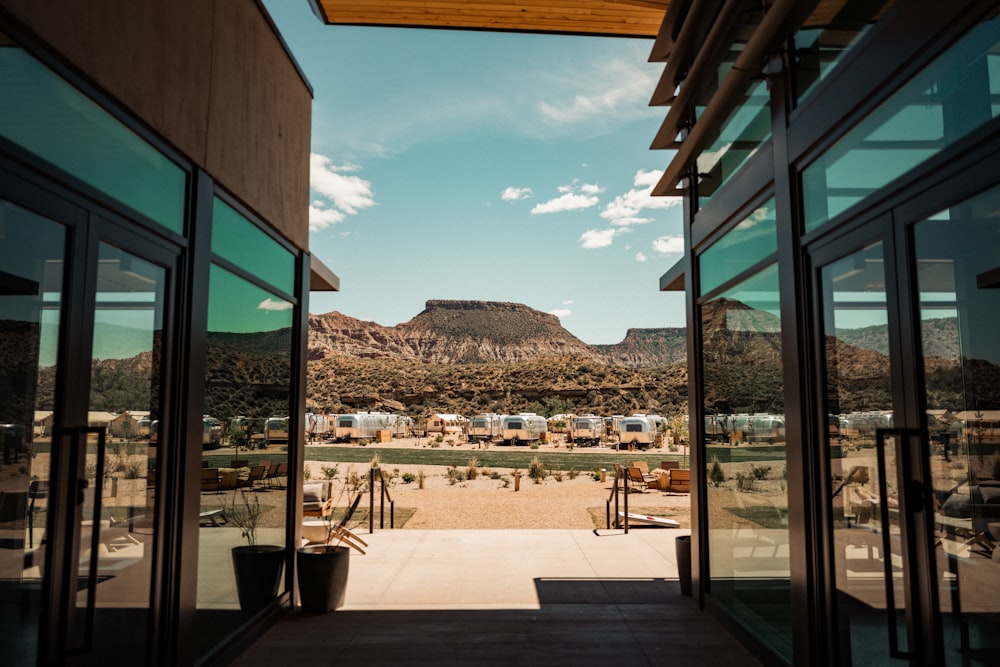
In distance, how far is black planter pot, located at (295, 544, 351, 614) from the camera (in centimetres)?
Result: 541

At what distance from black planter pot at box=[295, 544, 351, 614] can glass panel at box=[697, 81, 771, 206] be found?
4066mm

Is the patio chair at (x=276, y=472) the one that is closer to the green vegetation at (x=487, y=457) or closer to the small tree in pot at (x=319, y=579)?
the small tree in pot at (x=319, y=579)

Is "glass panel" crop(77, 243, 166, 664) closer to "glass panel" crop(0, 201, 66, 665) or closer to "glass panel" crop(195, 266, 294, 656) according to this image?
"glass panel" crop(0, 201, 66, 665)

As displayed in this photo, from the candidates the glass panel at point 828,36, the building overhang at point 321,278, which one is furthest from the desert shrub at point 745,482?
the building overhang at point 321,278

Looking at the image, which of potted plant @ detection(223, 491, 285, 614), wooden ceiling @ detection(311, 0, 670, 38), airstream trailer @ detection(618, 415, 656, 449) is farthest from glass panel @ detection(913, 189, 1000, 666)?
airstream trailer @ detection(618, 415, 656, 449)

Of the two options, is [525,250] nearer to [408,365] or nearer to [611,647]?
[408,365]

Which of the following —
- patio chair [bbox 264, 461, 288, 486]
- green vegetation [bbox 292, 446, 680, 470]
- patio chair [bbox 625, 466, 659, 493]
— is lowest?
green vegetation [bbox 292, 446, 680, 470]

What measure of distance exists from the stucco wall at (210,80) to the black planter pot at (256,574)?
7.72 feet

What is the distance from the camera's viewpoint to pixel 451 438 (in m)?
38.2

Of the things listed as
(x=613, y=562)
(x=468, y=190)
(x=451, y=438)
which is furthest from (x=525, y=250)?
(x=613, y=562)

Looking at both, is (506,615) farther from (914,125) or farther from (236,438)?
(914,125)

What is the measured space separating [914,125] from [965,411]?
3.68 feet

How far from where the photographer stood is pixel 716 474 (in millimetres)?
5262

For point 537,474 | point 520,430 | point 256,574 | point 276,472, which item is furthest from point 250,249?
point 520,430
